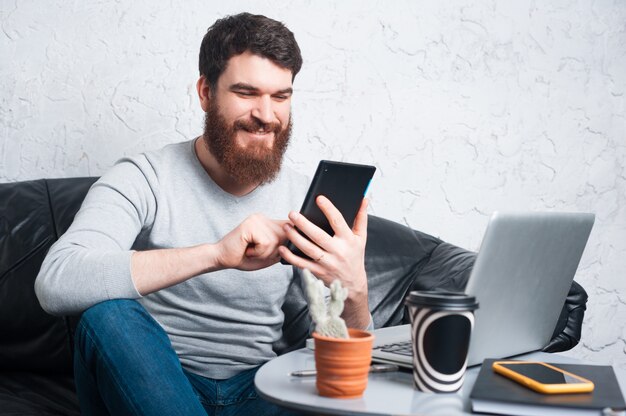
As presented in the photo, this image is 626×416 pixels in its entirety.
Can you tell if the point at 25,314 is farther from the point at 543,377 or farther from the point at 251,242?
the point at 543,377

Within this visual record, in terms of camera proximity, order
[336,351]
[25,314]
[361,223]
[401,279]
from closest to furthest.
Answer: [336,351] → [361,223] → [25,314] → [401,279]

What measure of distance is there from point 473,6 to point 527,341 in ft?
5.06

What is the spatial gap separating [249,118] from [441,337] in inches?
37.8

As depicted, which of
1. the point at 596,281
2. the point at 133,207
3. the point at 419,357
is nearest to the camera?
the point at 419,357

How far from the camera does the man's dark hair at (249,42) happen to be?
1.74 meters

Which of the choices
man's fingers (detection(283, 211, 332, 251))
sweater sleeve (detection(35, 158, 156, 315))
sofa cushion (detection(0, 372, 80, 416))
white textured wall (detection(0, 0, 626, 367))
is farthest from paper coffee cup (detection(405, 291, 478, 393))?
white textured wall (detection(0, 0, 626, 367))

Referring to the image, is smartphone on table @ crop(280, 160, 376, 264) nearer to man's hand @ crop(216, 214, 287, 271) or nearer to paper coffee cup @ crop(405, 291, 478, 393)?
man's hand @ crop(216, 214, 287, 271)

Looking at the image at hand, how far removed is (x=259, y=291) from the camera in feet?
5.62

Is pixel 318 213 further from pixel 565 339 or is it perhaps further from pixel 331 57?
pixel 331 57

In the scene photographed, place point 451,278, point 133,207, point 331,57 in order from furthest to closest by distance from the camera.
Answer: point 331,57
point 451,278
point 133,207

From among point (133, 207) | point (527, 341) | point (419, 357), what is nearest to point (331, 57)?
point (133, 207)

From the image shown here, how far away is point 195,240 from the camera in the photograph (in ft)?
5.54

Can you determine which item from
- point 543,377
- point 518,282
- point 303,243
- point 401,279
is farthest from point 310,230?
point 401,279

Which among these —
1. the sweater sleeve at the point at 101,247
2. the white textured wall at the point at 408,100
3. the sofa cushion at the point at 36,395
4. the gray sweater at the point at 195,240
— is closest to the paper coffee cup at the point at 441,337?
the sweater sleeve at the point at 101,247
